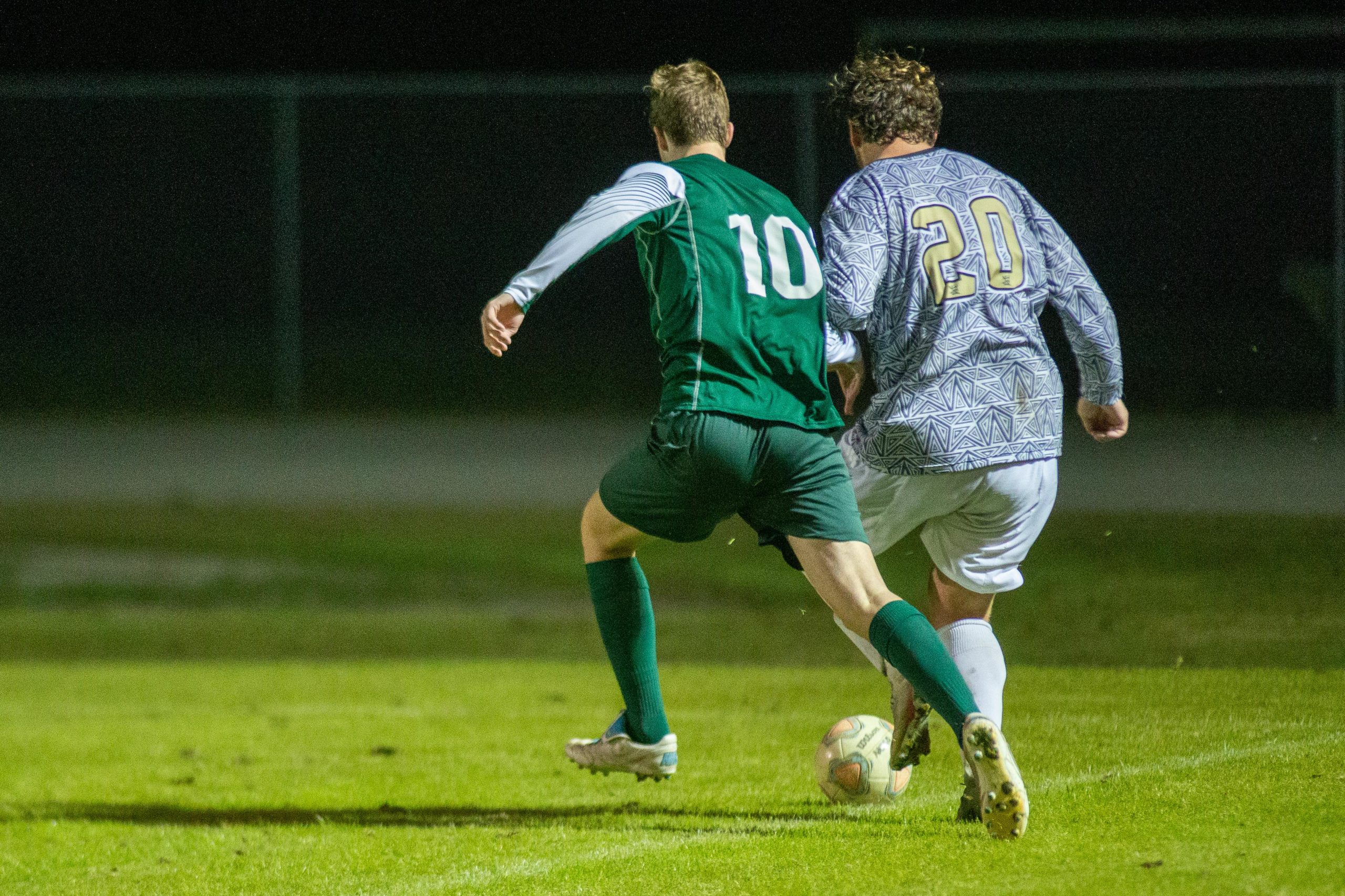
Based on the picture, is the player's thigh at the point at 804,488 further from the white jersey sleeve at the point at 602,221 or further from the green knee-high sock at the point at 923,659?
the white jersey sleeve at the point at 602,221

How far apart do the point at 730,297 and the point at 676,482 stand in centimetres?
40

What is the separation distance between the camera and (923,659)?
9.85ft

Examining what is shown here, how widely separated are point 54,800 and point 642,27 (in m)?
7.08

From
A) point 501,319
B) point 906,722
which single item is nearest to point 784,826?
point 906,722

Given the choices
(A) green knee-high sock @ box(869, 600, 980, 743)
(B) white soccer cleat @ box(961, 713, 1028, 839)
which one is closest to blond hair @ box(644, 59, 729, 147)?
(A) green knee-high sock @ box(869, 600, 980, 743)

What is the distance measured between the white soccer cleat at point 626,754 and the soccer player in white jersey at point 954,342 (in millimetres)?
730

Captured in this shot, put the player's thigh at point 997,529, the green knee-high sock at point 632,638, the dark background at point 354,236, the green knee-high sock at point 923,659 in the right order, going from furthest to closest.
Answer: the dark background at point 354,236 < the green knee-high sock at point 632,638 < the player's thigh at point 997,529 < the green knee-high sock at point 923,659

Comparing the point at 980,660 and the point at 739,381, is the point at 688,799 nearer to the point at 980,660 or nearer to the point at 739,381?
the point at 980,660

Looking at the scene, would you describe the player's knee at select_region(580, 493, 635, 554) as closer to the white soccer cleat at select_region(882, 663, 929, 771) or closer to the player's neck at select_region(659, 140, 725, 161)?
the white soccer cleat at select_region(882, 663, 929, 771)

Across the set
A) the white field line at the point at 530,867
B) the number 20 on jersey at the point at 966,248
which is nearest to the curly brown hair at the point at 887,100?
the number 20 on jersey at the point at 966,248

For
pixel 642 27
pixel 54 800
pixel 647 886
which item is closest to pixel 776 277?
pixel 647 886

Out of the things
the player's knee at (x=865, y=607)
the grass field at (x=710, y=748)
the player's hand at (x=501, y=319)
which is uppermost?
the player's hand at (x=501, y=319)

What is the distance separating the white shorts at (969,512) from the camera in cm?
331

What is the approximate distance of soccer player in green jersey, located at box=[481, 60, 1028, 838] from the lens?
3160 millimetres
